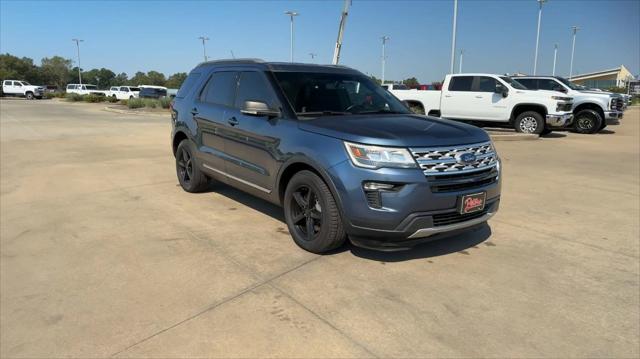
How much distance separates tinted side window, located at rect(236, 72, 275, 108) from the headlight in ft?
4.40

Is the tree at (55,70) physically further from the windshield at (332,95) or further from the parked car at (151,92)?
the windshield at (332,95)

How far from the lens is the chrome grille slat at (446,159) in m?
3.70

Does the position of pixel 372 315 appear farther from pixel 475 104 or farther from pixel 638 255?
pixel 475 104

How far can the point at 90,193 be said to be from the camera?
659 cm

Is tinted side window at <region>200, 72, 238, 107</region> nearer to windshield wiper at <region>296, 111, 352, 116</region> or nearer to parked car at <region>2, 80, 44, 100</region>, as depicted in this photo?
windshield wiper at <region>296, 111, 352, 116</region>

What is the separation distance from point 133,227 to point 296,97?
2.25m

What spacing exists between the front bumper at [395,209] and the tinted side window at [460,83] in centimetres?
1250

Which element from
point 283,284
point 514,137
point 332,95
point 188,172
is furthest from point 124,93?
point 283,284

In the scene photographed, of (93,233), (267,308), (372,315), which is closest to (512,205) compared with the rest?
(372,315)

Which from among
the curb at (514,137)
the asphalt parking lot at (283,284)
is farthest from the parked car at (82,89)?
the asphalt parking lot at (283,284)

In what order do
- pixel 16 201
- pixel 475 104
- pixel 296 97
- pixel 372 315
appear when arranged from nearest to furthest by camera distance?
pixel 372 315, pixel 296 97, pixel 16 201, pixel 475 104

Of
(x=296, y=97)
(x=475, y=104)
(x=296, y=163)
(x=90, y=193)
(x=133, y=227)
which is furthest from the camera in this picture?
(x=475, y=104)

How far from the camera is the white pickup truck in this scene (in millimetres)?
14430

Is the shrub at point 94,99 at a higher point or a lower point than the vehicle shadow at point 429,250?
higher
